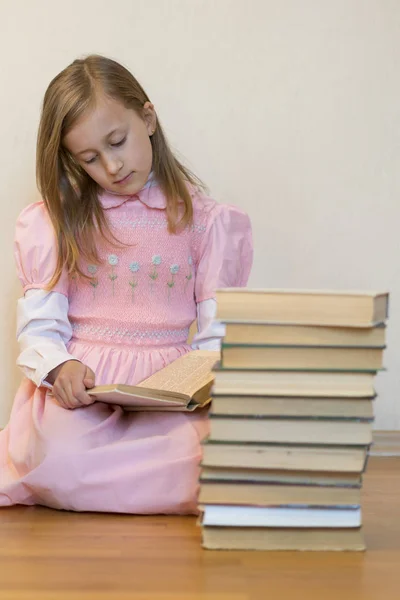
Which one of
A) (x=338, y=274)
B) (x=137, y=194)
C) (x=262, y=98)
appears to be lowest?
(x=338, y=274)

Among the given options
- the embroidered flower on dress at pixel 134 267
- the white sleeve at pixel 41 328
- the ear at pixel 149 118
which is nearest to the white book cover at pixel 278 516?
the white sleeve at pixel 41 328

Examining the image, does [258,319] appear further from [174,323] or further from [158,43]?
[158,43]

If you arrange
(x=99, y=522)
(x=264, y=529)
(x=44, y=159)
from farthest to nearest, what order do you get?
(x=44, y=159), (x=99, y=522), (x=264, y=529)

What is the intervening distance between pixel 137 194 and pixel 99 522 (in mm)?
605

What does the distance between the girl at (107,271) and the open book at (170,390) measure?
0.23 feet

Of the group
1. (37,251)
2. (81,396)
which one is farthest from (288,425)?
(37,251)

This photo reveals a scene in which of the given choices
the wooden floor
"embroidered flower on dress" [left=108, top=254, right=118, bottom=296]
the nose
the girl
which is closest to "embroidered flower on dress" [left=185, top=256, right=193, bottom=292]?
the girl

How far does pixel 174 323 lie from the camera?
1553 mm

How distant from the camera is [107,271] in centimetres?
154

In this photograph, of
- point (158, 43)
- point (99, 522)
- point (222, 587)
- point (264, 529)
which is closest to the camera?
point (222, 587)

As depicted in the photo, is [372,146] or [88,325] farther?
[372,146]

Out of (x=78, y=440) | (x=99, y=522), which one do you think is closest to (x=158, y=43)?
(x=78, y=440)

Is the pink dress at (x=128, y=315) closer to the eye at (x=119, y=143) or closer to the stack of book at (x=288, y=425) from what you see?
the eye at (x=119, y=143)

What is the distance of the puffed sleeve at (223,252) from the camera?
156 cm
